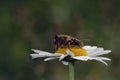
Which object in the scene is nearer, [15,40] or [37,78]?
[37,78]

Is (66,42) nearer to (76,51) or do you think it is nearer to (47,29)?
(76,51)

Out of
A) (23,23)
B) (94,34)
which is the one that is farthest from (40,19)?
(94,34)

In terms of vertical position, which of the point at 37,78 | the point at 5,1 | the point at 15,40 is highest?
the point at 5,1

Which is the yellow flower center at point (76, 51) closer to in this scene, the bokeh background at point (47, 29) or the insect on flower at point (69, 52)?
the insect on flower at point (69, 52)

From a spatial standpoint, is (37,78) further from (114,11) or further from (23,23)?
(114,11)

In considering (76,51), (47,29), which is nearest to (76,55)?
(76,51)
